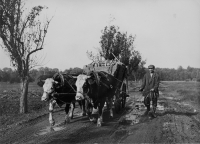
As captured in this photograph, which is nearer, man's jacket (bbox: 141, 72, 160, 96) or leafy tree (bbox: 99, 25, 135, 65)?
man's jacket (bbox: 141, 72, 160, 96)

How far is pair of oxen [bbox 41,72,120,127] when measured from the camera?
317 inches

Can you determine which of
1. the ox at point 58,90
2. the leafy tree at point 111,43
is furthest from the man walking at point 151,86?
the leafy tree at point 111,43

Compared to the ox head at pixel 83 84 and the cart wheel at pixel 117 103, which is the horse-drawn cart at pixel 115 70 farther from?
the ox head at pixel 83 84

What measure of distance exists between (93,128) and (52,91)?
6.87 feet

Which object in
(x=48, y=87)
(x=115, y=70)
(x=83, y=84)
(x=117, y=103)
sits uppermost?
(x=115, y=70)

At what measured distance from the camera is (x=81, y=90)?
795cm

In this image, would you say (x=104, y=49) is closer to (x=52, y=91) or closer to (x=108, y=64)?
(x=108, y=64)

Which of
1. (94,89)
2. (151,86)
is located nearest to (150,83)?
(151,86)

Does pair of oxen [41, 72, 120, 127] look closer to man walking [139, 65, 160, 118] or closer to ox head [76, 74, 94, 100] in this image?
ox head [76, 74, 94, 100]

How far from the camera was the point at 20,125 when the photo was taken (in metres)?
8.66

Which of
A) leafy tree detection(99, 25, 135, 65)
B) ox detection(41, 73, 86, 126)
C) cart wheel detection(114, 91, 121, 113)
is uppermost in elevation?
leafy tree detection(99, 25, 135, 65)

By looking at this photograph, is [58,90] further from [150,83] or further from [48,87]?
[150,83]

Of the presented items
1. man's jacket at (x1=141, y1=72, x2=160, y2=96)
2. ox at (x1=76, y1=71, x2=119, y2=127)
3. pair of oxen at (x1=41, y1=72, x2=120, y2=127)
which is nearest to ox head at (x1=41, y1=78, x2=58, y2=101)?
pair of oxen at (x1=41, y1=72, x2=120, y2=127)

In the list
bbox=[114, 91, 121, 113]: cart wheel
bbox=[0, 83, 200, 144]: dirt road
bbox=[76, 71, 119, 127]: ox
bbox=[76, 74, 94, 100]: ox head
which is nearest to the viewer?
bbox=[0, 83, 200, 144]: dirt road
